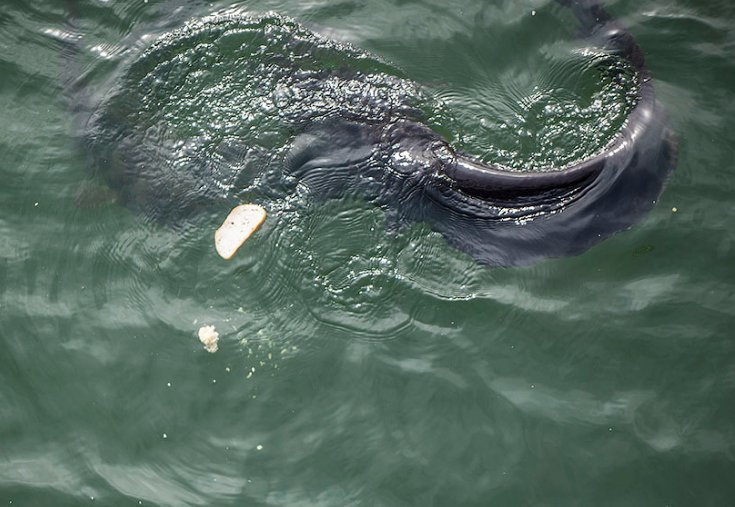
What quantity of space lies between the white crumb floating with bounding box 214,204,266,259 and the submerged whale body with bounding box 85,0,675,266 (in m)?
0.12

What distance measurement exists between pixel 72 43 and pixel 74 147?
2.49 ft

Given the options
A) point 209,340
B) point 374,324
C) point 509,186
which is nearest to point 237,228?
point 209,340

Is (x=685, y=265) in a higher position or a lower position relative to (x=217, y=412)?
higher

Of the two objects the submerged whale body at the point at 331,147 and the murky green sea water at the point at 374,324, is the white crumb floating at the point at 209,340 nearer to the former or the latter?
the murky green sea water at the point at 374,324

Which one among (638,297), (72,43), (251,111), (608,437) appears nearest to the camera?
(608,437)

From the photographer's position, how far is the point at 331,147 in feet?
12.7

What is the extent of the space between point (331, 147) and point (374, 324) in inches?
39.7

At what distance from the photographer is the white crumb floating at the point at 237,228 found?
3.81m

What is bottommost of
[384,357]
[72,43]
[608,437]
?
[608,437]

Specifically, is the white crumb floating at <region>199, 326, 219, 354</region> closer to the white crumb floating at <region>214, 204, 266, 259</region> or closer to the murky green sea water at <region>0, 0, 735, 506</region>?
the murky green sea water at <region>0, 0, 735, 506</region>

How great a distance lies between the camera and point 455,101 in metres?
4.14

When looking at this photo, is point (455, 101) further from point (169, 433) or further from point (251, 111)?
point (169, 433)

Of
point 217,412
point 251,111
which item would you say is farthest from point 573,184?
point 217,412

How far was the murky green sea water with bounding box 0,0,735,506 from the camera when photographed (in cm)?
347
